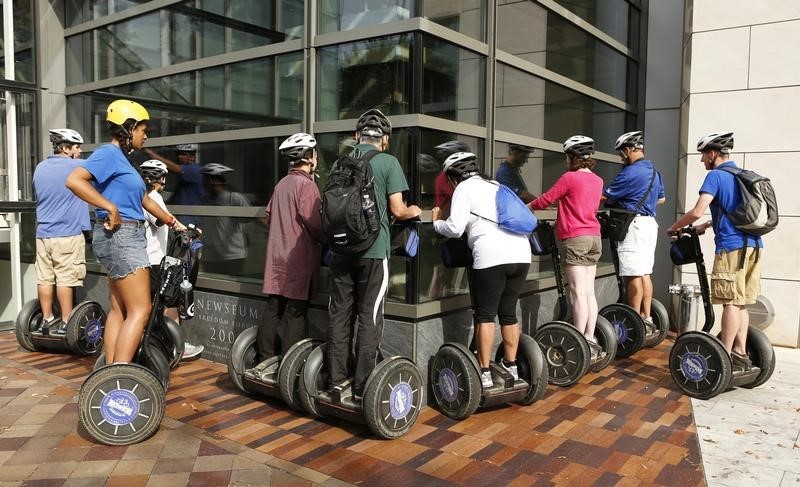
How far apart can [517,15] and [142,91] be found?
3724mm

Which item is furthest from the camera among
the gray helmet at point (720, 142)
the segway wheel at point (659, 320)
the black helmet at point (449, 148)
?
the segway wheel at point (659, 320)

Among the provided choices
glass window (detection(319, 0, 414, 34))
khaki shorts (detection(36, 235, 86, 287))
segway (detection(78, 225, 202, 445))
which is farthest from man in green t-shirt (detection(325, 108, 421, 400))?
khaki shorts (detection(36, 235, 86, 287))

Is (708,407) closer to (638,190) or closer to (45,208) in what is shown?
(638,190)

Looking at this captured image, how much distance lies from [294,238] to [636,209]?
316cm

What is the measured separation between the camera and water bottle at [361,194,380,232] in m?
3.95

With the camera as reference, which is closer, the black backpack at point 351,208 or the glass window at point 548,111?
the black backpack at point 351,208

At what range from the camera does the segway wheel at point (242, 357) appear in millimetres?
4766

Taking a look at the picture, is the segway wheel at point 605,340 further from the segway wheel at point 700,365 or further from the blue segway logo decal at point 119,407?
the blue segway logo decal at point 119,407

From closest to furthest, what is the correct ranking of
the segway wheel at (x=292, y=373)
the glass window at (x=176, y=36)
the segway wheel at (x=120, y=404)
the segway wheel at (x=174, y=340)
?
the segway wheel at (x=120, y=404)
the segway wheel at (x=292, y=373)
the segway wheel at (x=174, y=340)
the glass window at (x=176, y=36)

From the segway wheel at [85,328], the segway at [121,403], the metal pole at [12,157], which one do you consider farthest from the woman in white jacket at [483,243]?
the metal pole at [12,157]

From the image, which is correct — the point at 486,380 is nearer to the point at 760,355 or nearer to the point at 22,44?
the point at 760,355

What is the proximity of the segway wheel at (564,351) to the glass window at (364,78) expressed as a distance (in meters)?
2.04

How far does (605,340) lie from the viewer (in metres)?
5.57

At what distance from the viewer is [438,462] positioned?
3.73 meters
